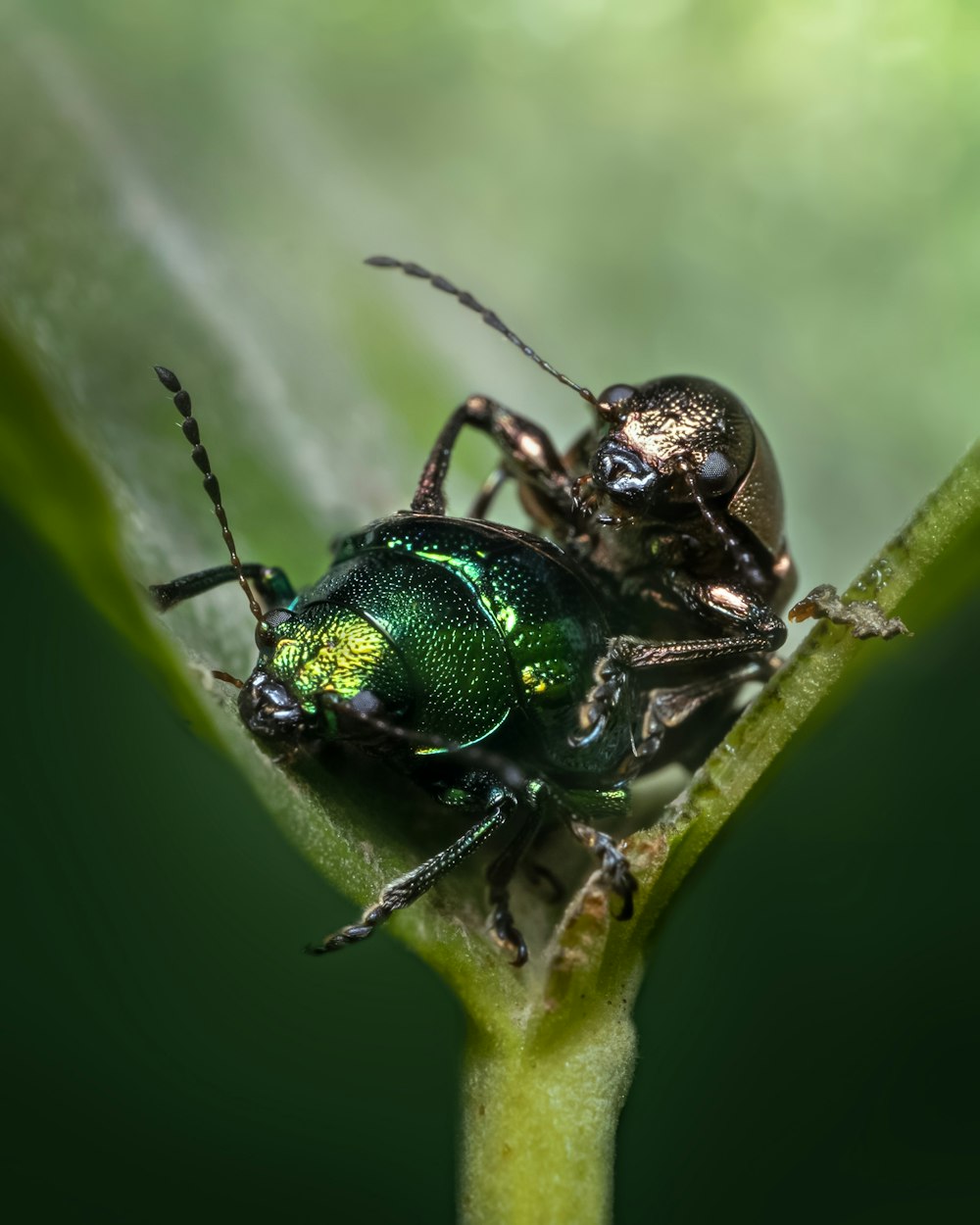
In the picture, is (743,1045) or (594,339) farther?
(594,339)

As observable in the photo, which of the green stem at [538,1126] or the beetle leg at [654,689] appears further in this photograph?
the beetle leg at [654,689]

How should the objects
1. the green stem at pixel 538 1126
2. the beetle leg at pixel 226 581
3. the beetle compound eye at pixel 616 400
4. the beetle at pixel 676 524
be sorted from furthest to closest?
the beetle compound eye at pixel 616 400
the beetle at pixel 676 524
the beetle leg at pixel 226 581
the green stem at pixel 538 1126

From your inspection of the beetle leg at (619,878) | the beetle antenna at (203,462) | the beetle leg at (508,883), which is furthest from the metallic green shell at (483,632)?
the beetle leg at (619,878)

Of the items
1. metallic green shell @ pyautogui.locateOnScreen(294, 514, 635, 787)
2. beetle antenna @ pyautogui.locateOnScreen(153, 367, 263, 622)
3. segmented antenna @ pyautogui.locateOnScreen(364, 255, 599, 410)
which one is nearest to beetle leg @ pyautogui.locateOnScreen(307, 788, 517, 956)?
metallic green shell @ pyautogui.locateOnScreen(294, 514, 635, 787)

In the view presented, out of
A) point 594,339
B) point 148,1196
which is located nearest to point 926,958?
point 148,1196

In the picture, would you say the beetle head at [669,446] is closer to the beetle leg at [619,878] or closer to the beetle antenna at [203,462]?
the beetle antenna at [203,462]

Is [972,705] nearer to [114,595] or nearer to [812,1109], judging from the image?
[812,1109]

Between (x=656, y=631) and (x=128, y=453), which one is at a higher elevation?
(x=128, y=453)
